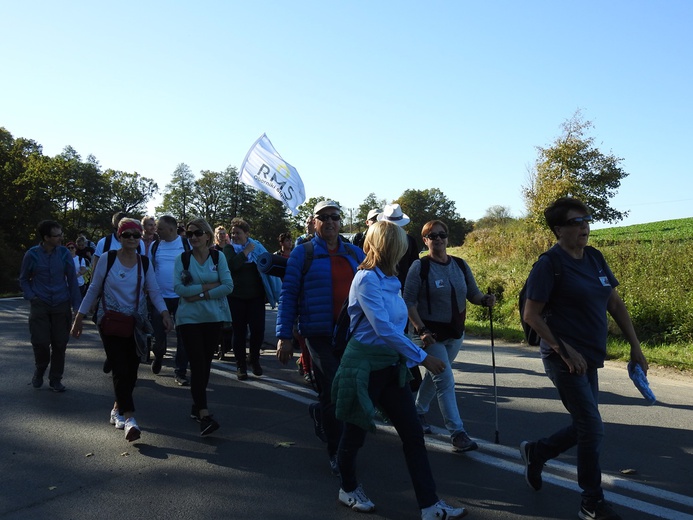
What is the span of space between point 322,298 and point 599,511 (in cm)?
223

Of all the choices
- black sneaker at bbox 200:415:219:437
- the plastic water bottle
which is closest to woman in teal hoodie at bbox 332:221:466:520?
the plastic water bottle

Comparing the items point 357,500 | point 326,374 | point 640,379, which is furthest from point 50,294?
point 640,379

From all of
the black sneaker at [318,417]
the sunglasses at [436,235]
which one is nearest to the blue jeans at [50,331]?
the black sneaker at [318,417]

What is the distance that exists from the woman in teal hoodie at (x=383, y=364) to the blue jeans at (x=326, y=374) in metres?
0.65

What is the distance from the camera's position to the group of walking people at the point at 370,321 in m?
3.58

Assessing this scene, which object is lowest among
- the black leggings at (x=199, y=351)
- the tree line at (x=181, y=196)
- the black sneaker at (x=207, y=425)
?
the black sneaker at (x=207, y=425)

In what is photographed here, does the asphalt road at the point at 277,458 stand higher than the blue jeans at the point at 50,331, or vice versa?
the blue jeans at the point at 50,331

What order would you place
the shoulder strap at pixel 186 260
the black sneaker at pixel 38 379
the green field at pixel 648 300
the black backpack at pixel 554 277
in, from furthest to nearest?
1. the green field at pixel 648 300
2. the black sneaker at pixel 38 379
3. the shoulder strap at pixel 186 260
4. the black backpack at pixel 554 277

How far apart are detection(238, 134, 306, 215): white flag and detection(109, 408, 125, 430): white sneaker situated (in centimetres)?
667

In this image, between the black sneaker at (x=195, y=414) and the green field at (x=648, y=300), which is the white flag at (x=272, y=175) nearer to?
the green field at (x=648, y=300)

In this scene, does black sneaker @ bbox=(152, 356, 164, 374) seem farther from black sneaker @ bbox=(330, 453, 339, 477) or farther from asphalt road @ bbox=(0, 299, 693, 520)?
black sneaker @ bbox=(330, 453, 339, 477)

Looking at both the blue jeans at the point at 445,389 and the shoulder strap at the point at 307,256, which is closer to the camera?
the shoulder strap at the point at 307,256

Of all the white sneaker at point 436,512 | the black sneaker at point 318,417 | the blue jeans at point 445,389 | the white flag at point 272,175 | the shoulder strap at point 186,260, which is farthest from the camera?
the white flag at point 272,175

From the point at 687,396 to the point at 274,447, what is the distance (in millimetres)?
4702
